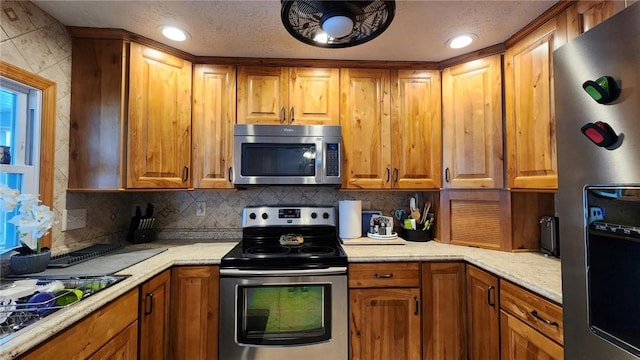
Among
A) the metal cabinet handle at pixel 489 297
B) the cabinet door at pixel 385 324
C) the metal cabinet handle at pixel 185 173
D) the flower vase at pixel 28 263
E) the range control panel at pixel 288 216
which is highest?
the metal cabinet handle at pixel 185 173

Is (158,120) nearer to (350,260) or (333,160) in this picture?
(333,160)

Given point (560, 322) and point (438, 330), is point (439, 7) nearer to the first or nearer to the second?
point (560, 322)

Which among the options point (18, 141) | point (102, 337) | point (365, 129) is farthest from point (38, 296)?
point (365, 129)

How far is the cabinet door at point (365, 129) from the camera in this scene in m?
2.01

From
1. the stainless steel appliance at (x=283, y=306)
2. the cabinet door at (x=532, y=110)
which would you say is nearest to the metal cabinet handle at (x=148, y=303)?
the stainless steel appliance at (x=283, y=306)

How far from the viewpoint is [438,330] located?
1668 millimetres

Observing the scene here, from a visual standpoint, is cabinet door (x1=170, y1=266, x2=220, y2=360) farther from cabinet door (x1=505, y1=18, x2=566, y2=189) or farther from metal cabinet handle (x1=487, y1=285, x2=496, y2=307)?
cabinet door (x1=505, y1=18, x2=566, y2=189)

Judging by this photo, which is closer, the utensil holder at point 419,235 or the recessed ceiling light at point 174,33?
the recessed ceiling light at point 174,33

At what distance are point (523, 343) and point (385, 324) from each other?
689 millimetres

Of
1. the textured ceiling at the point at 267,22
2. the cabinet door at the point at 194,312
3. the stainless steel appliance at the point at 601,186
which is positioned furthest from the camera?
the cabinet door at the point at 194,312

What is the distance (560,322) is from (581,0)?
1.46 m

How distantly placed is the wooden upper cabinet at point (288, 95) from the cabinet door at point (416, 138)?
48 cm

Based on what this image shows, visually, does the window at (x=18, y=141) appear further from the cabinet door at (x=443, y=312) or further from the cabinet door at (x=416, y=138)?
the cabinet door at (x=443, y=312)

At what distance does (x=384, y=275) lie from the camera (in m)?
1.67
